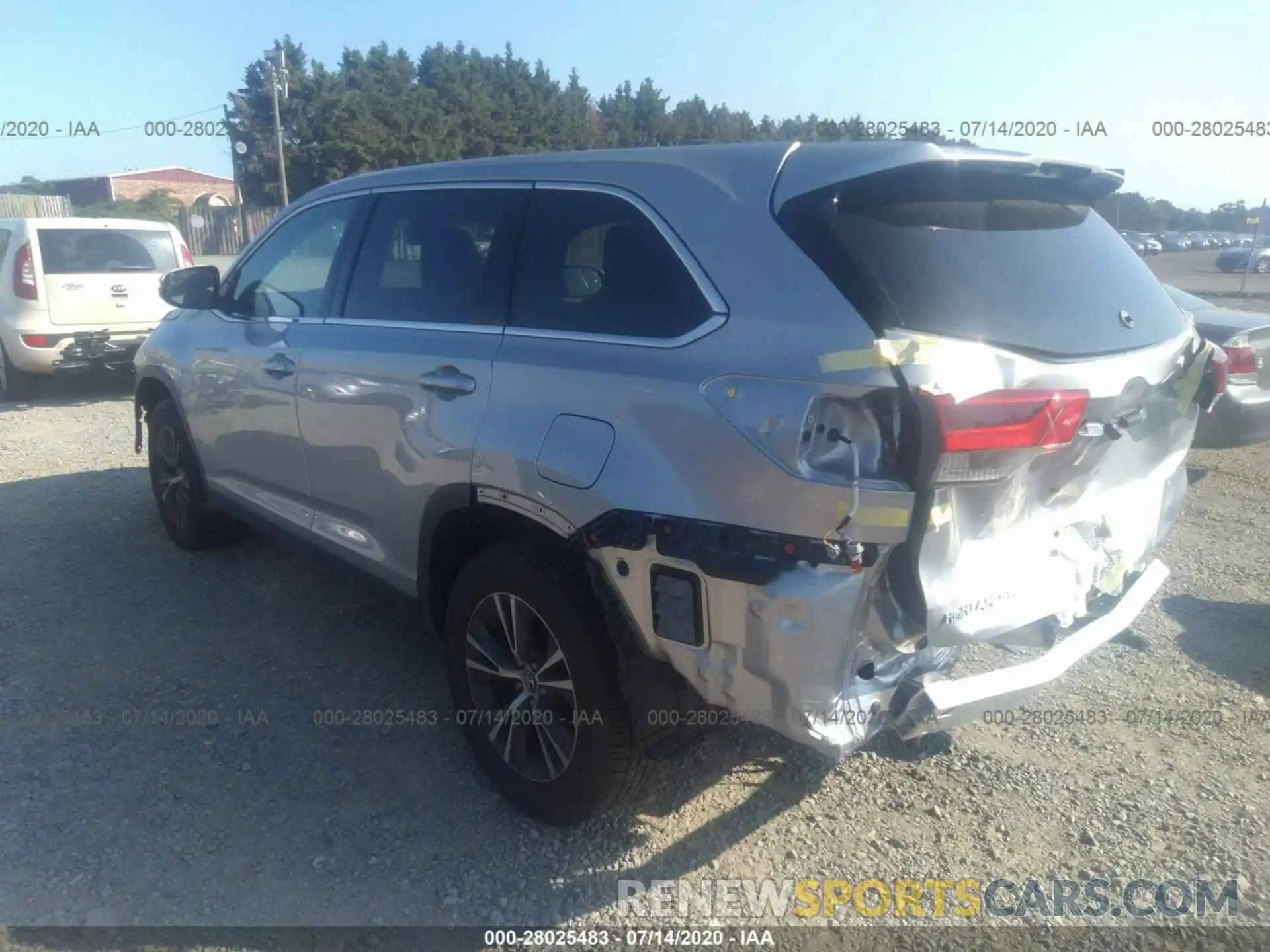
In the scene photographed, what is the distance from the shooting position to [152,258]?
33.3ft

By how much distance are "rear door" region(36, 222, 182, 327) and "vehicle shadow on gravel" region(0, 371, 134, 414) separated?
2.77 feet

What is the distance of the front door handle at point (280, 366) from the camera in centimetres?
388

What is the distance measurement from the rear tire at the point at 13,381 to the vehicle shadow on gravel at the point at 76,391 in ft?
0.22

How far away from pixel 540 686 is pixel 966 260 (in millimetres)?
1692

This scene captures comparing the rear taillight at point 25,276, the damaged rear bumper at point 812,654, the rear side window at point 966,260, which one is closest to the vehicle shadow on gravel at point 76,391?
the rear taillight at point 25,276

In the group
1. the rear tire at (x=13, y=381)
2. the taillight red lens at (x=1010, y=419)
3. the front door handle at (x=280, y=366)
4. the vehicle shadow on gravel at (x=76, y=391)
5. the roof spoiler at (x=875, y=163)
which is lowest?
the vehicle shadow on gravel at (x=76, y=391)

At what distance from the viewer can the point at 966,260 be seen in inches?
97.6

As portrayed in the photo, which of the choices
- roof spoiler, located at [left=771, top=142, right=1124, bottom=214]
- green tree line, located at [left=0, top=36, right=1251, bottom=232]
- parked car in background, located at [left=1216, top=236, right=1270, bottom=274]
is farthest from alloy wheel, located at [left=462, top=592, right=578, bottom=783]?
parked car in background, located at [left=1216, top=236, right=1270, bottom=274]

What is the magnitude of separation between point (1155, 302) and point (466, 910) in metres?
2.71

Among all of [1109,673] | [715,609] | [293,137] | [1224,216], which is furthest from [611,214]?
[1224,216]

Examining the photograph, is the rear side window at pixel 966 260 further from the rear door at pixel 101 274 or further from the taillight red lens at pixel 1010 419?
the rear door at pixel 101 274

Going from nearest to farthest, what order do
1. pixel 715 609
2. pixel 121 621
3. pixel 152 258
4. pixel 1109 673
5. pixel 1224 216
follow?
1. pixel 715 609
2. pixel 1109 673
3. pixel 121 621
4. pixel 152 258
5. pixel 1224 216

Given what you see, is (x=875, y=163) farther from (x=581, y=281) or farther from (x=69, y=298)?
(x=69, y=298)

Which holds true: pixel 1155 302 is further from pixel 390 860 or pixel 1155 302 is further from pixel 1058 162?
pixel 390 860
